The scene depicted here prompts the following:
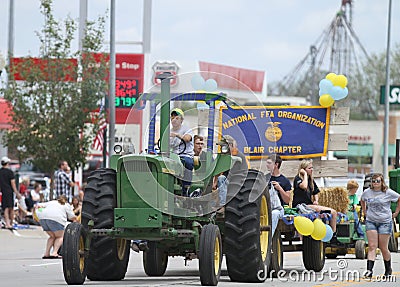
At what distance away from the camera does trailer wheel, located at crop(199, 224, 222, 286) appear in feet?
45.5

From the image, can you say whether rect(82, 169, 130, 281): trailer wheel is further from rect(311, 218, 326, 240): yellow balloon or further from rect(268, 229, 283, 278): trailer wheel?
rect(311, 218, 326, 240): yellow balloon

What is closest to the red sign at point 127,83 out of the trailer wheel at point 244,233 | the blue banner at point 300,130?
the blue banner at point 300,130

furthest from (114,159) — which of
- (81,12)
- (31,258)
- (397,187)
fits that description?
(81,12)

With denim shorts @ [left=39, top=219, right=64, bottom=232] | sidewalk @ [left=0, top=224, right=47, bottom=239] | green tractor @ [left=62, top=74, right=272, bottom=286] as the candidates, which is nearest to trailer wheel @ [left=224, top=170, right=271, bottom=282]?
green tractor @ [left=62, top=74, right=272, bottom=286]

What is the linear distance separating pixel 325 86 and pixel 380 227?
5646 mm

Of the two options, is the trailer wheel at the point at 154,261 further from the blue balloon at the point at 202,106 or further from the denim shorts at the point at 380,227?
the denim shorts at the point at 380,227

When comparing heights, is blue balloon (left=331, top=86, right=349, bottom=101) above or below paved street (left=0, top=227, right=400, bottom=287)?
above

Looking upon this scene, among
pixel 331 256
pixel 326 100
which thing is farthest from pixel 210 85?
pixel 331 256

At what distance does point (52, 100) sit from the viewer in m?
32.5

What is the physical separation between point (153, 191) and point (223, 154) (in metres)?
1.22

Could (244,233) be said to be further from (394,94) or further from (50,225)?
(394,94)

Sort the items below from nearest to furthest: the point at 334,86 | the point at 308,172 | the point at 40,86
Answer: the point at 308,172
the point at 334,86
the point at 40,86

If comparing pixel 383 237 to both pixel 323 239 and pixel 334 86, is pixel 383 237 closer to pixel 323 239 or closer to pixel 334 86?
pixel 323 239

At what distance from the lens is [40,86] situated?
32625 mm
